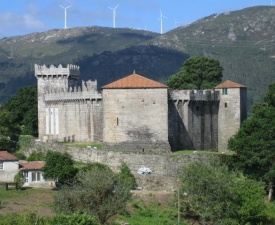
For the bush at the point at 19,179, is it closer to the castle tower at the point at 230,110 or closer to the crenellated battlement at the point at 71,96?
the crenellated battlement at the point at 71,96

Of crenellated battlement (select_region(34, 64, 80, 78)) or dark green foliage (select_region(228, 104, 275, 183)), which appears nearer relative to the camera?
dark green foliage (select_region(228, 104, 275, 183))

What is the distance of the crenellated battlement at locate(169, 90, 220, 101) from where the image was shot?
72.0 meters

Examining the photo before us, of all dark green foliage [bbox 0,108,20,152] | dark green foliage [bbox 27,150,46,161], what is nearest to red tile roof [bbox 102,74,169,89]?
dark green foliage [bbox 27,150,46,161]

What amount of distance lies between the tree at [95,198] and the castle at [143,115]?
55.5ft

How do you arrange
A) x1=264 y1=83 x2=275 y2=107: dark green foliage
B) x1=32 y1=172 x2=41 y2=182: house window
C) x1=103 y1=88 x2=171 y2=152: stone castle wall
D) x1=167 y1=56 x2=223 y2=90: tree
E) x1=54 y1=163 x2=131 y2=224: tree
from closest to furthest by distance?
x1=54 y1=163 x2=131 y2=224: tree
x1=32 y1=172 x2=41 y2=182: house window
x1=103 y1=88 x2=171 y2=152: stone castle wall
x1=264 y1=83 x2=275 y2=107: dark green foliage
x1=167 y1=56 x2=223 y2=90: tree

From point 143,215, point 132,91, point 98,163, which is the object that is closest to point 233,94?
point 132,91

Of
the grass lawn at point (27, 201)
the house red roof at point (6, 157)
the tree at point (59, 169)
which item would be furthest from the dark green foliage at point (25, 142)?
the grass lawn at point (27, 201)

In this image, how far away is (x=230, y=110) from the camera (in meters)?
72.9

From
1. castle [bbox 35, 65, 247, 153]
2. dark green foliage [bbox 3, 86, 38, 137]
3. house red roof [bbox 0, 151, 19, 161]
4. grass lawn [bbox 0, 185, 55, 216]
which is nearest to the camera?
grass lawn [bbox 0, 185, 55, 216]

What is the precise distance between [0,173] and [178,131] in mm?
16439

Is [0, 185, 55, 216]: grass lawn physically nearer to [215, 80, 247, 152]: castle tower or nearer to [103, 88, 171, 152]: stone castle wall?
[103, 88, 171, 152]: stone castle wall

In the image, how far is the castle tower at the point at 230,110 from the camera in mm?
72438

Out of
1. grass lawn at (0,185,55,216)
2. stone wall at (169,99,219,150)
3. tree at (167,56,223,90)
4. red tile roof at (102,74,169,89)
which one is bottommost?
grass lawn at (0,185,55,216)

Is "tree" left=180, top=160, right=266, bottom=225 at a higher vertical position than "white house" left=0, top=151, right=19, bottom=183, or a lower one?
lower
